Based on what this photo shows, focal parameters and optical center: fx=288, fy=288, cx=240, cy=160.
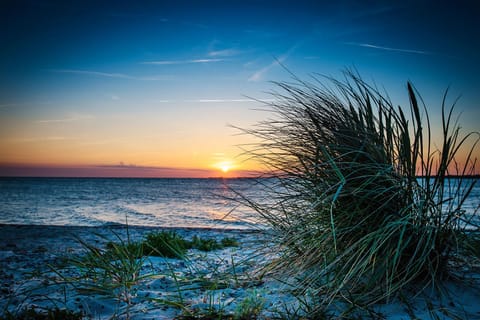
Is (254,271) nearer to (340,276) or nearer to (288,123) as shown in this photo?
(340,276)

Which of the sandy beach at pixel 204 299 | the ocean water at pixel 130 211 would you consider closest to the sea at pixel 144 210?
the ocean water at pixel 130 211

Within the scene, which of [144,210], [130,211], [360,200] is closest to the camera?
[360,200]

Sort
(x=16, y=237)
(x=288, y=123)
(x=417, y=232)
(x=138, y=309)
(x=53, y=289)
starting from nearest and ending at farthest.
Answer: (x=417, y=232)
(x=138, y=309)
(x=53, y=289)
(x=288, y=123)
(x=16, y=237)

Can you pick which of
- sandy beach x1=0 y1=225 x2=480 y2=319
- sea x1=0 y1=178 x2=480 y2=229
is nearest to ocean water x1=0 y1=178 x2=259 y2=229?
sea x1=0 y1=178 x2=480 y2=229

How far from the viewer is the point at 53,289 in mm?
2369

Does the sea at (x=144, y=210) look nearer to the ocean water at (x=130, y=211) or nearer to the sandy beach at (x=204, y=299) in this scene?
the ocean water at (x=130, y=211)

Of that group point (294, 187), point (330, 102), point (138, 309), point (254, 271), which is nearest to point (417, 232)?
point (294, 187)

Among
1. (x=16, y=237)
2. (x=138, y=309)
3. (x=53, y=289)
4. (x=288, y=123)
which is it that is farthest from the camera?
(x=16, y=237)

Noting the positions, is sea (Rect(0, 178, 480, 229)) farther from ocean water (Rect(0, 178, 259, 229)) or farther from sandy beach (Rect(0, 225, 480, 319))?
sandy beach (Rect(0, 225, 480, 319))

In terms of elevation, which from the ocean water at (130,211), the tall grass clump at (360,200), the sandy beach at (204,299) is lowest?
the ocean water at (130,211)

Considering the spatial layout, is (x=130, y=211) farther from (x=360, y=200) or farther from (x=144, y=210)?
(x=360, y=200)

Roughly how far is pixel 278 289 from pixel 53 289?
6.04 ft

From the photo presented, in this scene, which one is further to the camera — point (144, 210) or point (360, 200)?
point (144, 210)

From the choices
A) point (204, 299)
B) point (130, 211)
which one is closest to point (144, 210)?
point (130, 211)
